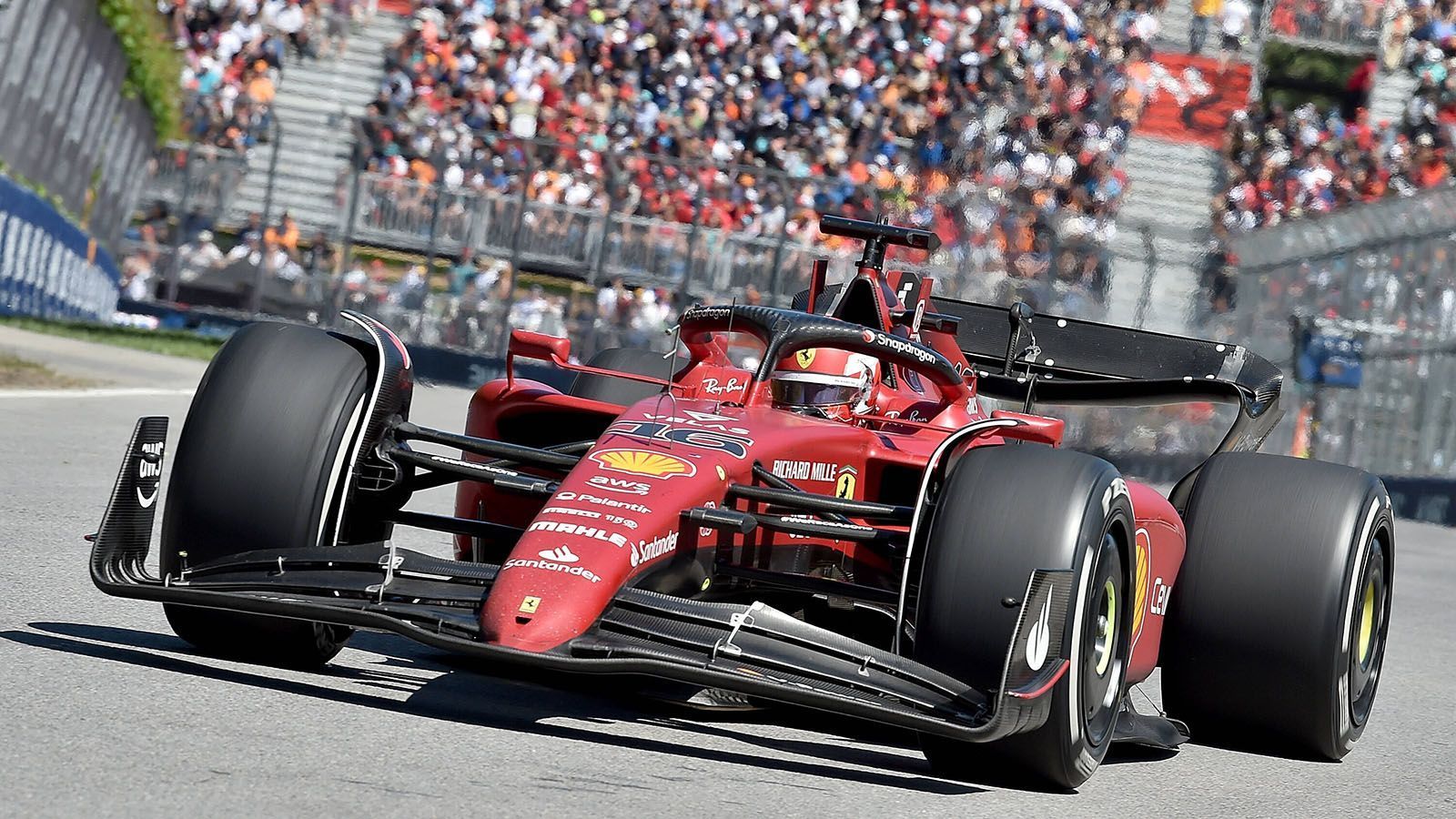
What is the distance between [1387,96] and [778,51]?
9.50 meters

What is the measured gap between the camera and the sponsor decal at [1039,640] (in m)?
4.74

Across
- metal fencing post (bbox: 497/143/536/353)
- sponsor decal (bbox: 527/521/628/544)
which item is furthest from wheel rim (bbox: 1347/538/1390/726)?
metal fencing post (bbox: 497/143/536/353)

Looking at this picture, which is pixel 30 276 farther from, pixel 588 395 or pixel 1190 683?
pixel 1190 683

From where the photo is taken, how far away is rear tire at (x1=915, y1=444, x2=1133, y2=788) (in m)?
4.86

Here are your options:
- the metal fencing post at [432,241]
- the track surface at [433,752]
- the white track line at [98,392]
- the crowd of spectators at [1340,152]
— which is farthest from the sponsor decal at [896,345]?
the crowd of spectators at [1340,152]

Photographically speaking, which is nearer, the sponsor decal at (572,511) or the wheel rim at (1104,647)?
the sponsor decal at (572,511)

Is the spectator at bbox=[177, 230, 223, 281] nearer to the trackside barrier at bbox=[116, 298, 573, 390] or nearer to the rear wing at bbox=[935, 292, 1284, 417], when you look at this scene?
the trackside barrier at bbox=[116, 298, 573, 390]

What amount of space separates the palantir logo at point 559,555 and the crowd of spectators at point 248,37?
66.5 ft

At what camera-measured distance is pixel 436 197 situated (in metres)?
20.5

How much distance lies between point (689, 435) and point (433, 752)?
1329 mm

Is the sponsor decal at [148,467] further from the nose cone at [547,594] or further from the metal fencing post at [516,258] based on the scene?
the metal fencing post at [516,258]

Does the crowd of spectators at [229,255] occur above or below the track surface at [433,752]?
above

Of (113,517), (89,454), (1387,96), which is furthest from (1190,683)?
(1387,96)

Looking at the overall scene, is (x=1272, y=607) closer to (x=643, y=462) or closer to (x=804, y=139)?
(x=643, y=462)
